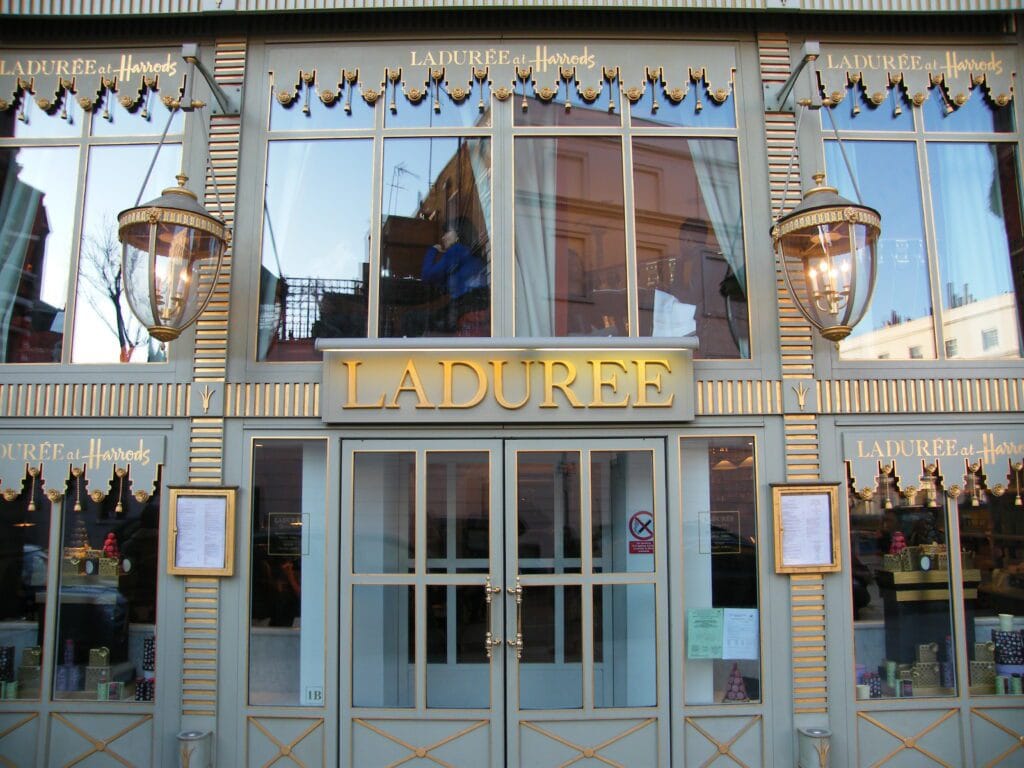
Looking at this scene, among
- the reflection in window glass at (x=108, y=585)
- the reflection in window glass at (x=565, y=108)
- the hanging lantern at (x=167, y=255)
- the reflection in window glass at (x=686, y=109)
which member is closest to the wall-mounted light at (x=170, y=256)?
the hanging lantern at (x=167, y=255)

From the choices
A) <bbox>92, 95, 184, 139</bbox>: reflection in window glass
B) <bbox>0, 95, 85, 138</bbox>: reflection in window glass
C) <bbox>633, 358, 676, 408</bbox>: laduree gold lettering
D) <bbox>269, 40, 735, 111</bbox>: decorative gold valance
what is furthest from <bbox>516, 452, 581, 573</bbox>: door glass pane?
<bbox>0, 95, 85, 138</bbox>: reflection in window glass

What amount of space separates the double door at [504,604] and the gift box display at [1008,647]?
8.12 feet

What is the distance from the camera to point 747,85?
586cm

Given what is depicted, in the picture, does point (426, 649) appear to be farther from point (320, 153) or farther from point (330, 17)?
point (330, 17)

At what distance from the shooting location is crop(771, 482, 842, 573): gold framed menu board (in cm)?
533

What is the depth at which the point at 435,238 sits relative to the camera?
5754 millimetres

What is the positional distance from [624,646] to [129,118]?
5457 mm

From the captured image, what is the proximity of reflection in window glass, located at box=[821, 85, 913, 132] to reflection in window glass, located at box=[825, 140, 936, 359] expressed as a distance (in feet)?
0.43

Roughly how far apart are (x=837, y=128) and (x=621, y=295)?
2143mm

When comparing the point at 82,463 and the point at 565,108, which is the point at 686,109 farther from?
the point at 82,463

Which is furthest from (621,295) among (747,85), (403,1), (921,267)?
(403,1)

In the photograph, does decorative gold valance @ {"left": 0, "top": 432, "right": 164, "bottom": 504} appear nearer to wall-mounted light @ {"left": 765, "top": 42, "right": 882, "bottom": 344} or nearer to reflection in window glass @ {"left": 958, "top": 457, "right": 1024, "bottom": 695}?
wall-mounted light @ {"left": 765, "top": 42, "right": 882, "bottom": 344}

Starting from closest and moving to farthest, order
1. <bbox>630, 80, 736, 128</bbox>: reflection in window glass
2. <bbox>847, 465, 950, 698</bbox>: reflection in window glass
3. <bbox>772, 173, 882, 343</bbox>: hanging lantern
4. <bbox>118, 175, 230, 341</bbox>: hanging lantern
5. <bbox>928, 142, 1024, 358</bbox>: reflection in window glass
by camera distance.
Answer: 1. <bbox>118, 175, 230, 341</bbox>: hanging lantern
2. <bbox>772, 173, 882, 343</bbox>: hanging lantern
3. <bbox>847, 465, 950, 698</bbox>: reflection in window glass
4. <bbox>928, 142, 1024, 358</bbox>: reflection in window glass
5. <bbox>630, 80, 736, 128</bbox>: reflection in window glass

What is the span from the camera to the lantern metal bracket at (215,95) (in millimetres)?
5453
